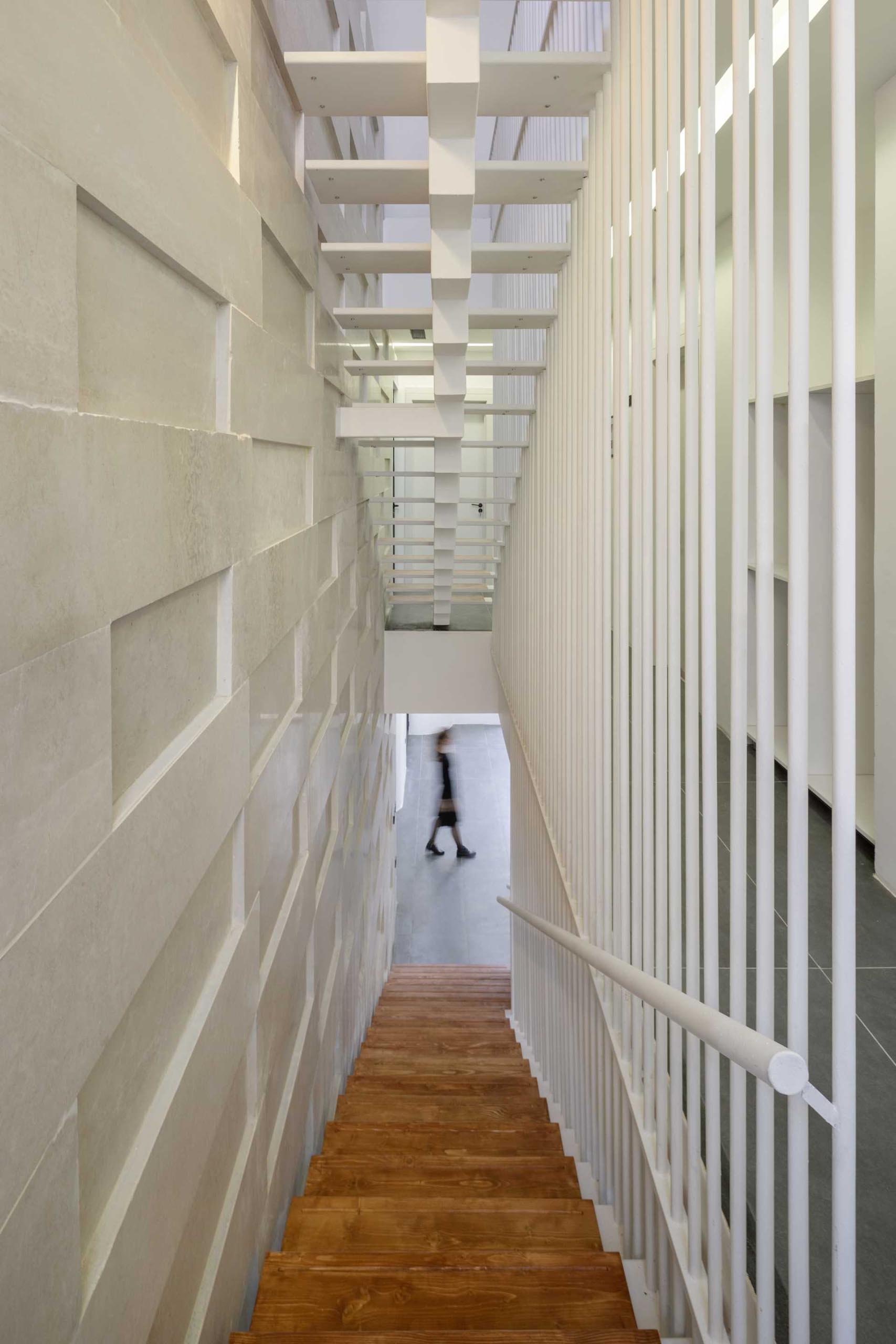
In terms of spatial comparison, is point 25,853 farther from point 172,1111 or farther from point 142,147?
point 142,147

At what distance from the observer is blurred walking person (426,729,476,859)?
10.1m

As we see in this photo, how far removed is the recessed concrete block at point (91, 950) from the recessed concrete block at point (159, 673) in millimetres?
50

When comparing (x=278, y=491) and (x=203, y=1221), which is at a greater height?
(x=278, y=491)

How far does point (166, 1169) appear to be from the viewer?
1.49 metres

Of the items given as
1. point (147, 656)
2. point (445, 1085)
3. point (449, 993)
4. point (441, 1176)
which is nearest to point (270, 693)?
point (147, 656)

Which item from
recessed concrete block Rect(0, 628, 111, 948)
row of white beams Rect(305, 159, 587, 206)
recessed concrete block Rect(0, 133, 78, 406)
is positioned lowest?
recessed concrete block Rect(0, 628, 111, 948)

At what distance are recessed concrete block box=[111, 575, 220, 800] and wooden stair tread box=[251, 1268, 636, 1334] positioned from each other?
Answer: 1.32 m

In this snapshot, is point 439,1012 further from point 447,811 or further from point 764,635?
point 764,635

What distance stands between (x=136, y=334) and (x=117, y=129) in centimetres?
24

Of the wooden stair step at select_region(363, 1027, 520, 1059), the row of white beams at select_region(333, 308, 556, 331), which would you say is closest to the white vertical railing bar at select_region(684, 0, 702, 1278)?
the row of white beams at select_region(333, 308, 556, 331)

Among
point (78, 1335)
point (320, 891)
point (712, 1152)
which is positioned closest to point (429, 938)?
point (320, 891)

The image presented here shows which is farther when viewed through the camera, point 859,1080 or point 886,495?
point 886,495

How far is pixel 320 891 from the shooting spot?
3480 mm

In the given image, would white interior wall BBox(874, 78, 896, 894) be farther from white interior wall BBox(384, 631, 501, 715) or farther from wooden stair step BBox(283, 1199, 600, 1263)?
white interior wall BBox(384, 631, 501, 715)
